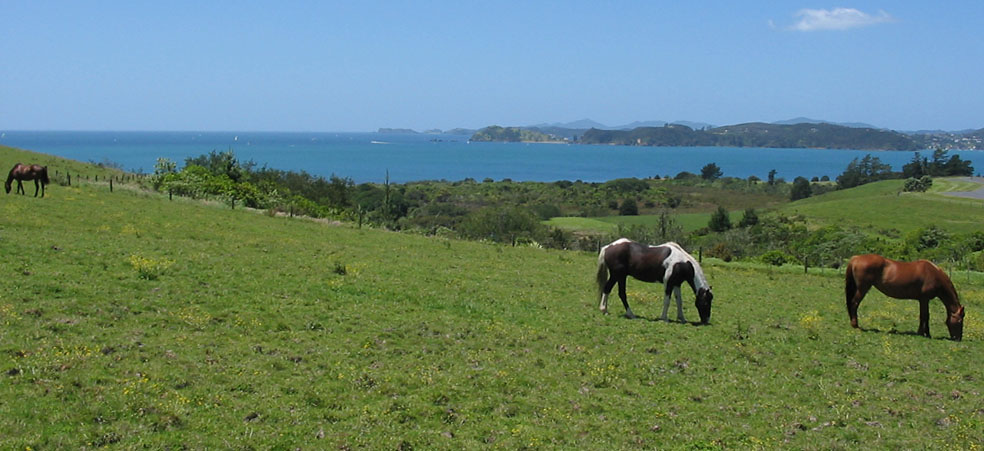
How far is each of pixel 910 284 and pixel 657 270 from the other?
6.62 metres

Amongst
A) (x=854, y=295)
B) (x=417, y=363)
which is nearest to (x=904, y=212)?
(x=854, y=295)

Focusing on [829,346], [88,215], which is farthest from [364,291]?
[88,215]

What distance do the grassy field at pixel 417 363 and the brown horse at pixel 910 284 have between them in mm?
715

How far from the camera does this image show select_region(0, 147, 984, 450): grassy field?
950cm

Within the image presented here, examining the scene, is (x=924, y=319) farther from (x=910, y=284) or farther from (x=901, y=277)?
(x=901, y=277)

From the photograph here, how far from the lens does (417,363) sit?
12.6 metres

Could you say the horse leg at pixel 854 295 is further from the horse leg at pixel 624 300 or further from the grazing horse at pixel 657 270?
the horse leg at pixel 624 300

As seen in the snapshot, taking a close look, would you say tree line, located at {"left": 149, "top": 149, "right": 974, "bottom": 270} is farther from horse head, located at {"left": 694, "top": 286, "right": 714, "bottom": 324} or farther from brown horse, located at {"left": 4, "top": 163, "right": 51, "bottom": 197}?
horse head, located at {"left": 694, "top": 286, "right": 714, "bottom": 324}

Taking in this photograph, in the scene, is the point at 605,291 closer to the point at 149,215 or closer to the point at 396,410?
the point at 396,410

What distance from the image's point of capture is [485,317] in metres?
16.8

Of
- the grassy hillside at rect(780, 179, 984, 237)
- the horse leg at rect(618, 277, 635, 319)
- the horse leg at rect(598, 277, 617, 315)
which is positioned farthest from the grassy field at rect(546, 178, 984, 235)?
the horse leg at rect(618, 277, 635, 319)

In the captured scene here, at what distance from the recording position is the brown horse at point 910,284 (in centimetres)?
1755

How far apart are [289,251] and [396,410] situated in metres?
16.1

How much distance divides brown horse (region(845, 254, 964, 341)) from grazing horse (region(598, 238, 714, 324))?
4113 mm
